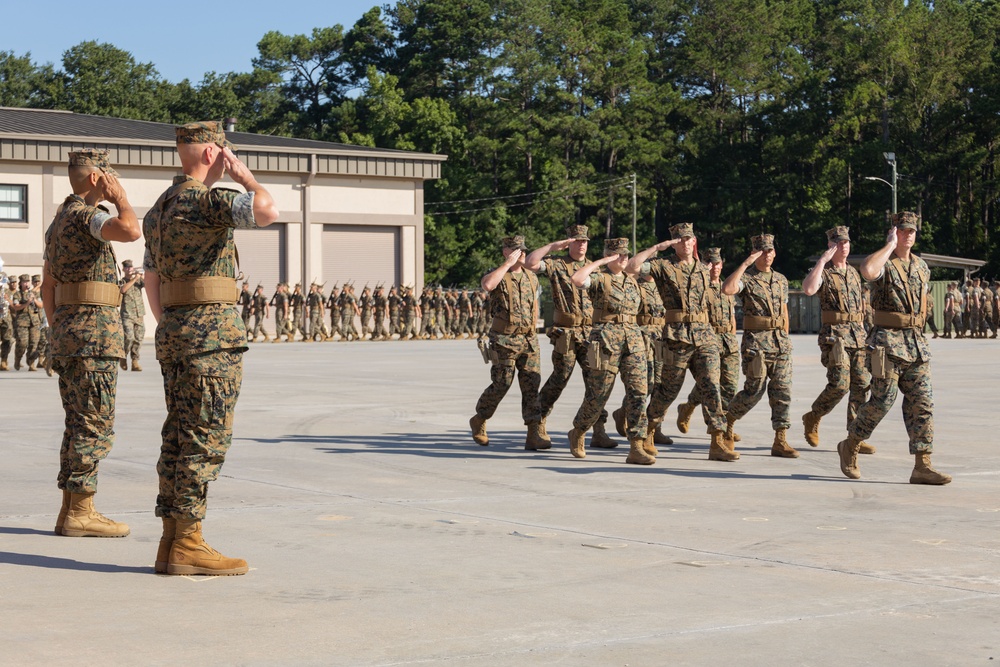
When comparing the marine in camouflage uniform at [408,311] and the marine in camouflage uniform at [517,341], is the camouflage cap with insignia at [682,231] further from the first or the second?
the marine in camouflage uniform at [408,311]

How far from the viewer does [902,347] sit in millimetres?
10984

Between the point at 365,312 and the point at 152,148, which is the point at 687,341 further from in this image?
the point at 152,148

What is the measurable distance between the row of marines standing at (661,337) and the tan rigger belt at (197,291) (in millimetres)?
5113

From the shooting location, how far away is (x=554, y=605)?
6.68 metres

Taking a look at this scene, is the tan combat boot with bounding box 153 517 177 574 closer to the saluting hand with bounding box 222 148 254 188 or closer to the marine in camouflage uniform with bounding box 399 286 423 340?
the saluting hand with bounding box 222 148 254 188

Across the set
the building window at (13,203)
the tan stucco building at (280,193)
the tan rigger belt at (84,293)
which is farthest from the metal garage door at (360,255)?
the tan rigger belt at (84,293)

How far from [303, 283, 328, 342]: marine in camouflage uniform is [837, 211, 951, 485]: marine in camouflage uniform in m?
33.9

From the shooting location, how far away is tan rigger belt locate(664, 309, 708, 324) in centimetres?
1295

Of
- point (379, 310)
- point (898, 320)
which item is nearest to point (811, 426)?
point (898, 320)

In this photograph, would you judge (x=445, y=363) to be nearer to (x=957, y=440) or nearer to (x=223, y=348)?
(x=957, y=440)

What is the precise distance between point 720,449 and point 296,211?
37.2 metres

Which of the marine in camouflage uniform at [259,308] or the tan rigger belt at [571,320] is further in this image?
the marine in camouflage uniform at [259,308]

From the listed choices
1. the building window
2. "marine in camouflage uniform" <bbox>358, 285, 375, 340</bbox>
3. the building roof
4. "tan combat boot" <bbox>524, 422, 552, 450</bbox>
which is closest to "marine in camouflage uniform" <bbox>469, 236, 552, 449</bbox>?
"tan combat boot" <bbox>524, 422, 552, 450</bbox>

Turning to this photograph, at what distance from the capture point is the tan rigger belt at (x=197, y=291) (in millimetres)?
7227
